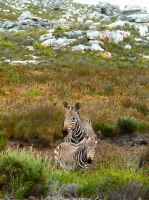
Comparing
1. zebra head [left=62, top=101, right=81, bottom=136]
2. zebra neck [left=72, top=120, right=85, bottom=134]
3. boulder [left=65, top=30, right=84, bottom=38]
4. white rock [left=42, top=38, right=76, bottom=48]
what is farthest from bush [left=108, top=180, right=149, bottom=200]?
boulder [left=65, top=30, right=84, bottom=38]

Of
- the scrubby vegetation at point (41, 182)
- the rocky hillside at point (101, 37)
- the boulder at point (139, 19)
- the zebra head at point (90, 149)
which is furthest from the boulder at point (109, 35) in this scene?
the scrubby vegetation at point (41, 182)

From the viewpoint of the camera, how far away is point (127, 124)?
15.0 metres

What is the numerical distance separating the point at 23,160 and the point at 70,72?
19.3 metres

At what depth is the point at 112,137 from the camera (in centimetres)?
1495

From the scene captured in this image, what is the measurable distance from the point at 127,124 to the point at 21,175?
27.6 feet

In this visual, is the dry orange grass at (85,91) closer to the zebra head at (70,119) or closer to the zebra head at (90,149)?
the zebra head at (70,119)

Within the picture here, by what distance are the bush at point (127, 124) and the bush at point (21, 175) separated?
7853 mm

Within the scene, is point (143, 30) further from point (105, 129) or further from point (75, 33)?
point (105, 129)

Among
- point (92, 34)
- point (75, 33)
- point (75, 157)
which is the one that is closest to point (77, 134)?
point (75, 157)

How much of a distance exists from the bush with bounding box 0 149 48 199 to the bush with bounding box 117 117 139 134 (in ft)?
25.8

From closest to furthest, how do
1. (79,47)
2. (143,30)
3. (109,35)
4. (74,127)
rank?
(74,127) < (79,47) < (109,35) < (143,30)

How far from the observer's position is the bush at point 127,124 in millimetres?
14961

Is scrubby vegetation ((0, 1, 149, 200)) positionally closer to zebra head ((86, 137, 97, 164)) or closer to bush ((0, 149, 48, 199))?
bush ((0, 149, 48, 199))

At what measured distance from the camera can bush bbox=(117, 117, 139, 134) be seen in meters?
15.0
